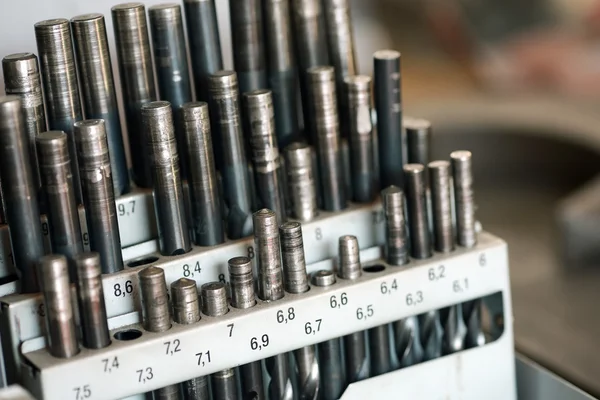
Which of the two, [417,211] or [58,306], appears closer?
[58,306]

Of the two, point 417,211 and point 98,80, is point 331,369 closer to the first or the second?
point 417,211

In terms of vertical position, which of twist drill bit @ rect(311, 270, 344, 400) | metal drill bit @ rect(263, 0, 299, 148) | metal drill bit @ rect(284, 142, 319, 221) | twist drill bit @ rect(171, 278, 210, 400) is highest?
metal drill bit @ rect(263, 0, 299, 148)

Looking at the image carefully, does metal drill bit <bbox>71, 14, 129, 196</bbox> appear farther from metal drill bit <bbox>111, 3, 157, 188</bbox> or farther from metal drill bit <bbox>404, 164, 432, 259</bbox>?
metal drill bit <bbox>404, 164, 432, 259</bbox>

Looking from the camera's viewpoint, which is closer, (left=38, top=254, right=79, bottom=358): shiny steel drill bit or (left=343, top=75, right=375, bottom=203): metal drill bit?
(left=38, top=254, right=79, bottom=358): shiny steel drill bit

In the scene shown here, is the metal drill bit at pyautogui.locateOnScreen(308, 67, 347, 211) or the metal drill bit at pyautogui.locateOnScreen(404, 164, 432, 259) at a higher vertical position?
the metal drill bit at pyautogui.locateOnScreen(308, 67, 347, 211)

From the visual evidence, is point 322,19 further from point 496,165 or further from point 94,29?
point 496,165

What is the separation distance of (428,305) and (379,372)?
6cm

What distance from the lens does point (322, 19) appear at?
27.7 inches

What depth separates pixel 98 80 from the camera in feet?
2.05

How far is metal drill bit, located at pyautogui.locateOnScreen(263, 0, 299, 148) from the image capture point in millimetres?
683

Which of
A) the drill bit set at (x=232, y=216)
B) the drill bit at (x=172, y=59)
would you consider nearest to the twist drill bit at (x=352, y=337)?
the drill bit set at (x=232, y=216)

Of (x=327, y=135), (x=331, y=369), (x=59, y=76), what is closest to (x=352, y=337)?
(x=331, y=369)

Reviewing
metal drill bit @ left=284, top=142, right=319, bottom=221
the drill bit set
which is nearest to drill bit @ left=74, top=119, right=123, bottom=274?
the drill bit set

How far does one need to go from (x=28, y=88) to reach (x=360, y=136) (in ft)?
0.73
